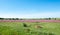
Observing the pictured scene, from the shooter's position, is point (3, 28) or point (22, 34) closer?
point (22, 34)

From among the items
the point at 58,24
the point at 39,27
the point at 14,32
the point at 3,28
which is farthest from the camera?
the point at 58,24

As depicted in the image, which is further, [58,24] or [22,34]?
[58,24]

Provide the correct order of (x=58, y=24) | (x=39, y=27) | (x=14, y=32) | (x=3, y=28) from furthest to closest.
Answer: (x=58, y=24) → (x=39, y=27) → (x=3, y=28) → (x=14, y=32)

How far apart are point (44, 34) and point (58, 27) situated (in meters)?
2.61

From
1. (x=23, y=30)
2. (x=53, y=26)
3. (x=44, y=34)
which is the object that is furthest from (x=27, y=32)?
(x=53, y=26)

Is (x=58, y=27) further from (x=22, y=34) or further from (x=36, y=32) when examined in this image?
(x=22, y=34)

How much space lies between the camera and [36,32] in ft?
50.0

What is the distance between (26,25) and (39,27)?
59.8 inches

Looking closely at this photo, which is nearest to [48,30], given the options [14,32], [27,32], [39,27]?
[39,27]

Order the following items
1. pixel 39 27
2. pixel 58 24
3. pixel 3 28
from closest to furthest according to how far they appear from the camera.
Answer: pixel 3 28
pixel 39 27
pixel 58 24

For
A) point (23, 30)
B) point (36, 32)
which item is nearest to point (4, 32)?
point (23, 30)

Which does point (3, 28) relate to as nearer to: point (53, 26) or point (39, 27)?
point (39, 27)

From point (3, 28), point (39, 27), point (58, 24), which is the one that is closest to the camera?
point (3, 28)

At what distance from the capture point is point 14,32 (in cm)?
1467
